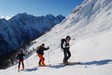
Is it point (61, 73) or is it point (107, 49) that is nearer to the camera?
point (61, 73)

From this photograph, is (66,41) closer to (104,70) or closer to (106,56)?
(106,56)

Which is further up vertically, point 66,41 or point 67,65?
point 66,41

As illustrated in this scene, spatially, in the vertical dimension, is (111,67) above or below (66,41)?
below

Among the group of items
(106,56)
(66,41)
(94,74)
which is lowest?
(94,74)

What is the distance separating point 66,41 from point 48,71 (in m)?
3.08

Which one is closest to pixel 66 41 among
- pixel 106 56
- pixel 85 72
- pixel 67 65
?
pixel 67 65

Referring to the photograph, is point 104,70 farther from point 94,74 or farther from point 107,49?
point 107,49

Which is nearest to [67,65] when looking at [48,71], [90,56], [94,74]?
[48,71]

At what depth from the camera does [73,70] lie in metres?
18.2

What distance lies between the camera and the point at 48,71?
20.5 m

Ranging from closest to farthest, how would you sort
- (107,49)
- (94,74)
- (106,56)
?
(94,74)
(106,56)
(107,49)

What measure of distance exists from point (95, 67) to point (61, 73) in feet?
9.12

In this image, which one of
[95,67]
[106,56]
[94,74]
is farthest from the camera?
[106,56]

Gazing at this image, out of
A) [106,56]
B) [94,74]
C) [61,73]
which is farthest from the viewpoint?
[106,56]
